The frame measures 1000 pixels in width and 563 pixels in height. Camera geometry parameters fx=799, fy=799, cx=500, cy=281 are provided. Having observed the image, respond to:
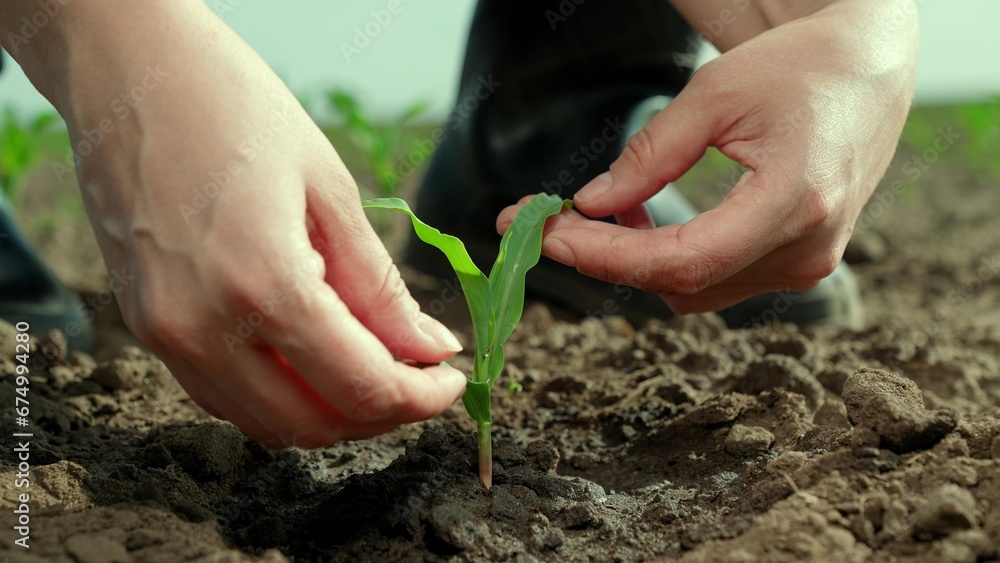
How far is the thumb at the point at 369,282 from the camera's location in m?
0.90

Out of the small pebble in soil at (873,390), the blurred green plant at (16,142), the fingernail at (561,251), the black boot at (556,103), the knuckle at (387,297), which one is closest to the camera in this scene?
the knuckle at (387,297)

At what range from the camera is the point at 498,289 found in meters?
1.15

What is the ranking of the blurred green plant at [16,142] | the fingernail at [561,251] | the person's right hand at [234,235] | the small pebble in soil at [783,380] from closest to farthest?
the person's right hand at [234,235] → the fingernail at [561,251] → the small pebble in soil at [783,380] → the blurred green plant at [16,142]

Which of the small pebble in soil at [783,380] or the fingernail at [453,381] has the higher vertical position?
the fingernail at [453,381]

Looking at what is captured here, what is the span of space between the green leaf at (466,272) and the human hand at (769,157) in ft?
0.52

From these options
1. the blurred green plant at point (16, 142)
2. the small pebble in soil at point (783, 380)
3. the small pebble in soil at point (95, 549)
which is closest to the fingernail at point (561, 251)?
the small pebble in soil at point (783, 380)

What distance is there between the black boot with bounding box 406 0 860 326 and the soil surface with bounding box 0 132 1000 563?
54cm

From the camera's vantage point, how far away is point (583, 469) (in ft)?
4.41

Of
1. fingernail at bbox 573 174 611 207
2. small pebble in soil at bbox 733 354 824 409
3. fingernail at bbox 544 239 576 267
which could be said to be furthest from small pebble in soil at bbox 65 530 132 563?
small pebble in soil at bbox 733 354 824 409

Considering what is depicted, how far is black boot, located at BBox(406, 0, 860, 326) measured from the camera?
2.32 meters

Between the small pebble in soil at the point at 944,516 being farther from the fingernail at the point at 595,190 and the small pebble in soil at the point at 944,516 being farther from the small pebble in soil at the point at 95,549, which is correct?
the small pebble in soil at the point at 95,549

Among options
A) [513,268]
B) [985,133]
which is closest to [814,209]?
[513,268]

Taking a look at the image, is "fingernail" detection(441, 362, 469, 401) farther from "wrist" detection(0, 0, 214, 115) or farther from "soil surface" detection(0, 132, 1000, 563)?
"wrist" detection(0, 0, 214, 115)

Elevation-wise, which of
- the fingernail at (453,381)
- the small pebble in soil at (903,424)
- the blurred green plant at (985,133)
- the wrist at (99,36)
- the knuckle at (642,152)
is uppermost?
the wrist at (99,36)
